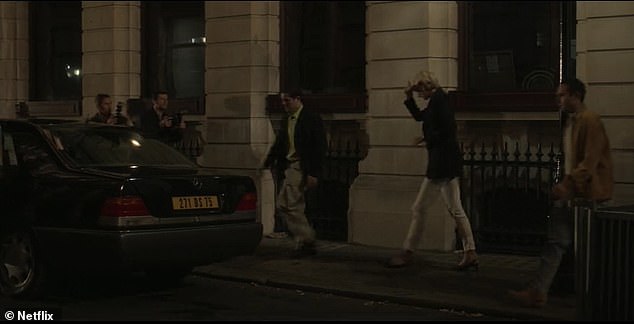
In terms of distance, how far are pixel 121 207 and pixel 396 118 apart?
15.7ft

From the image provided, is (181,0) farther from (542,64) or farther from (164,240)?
(164,240)

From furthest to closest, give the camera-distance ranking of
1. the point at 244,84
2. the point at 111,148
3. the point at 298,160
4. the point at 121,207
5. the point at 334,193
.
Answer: the point at 244,84, the point at 334,193, the point at 298,160, the point at 111,148, the point at 121,207

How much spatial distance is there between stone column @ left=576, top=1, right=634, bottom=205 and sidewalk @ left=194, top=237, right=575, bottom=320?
146cm

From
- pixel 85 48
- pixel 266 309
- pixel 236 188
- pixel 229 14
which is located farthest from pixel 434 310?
pixel 85 48

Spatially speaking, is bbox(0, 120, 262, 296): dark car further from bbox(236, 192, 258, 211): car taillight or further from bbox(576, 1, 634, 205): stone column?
bbox(576, 1, 634, 205): stone column

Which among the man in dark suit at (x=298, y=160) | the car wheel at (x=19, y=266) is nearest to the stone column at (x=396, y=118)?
Answer: the man in dark suit at (x=298, y=160)

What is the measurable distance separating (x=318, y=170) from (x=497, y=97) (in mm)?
2375

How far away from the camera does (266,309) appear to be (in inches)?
286

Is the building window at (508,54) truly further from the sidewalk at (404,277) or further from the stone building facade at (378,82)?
the sidewalk at (404,277)

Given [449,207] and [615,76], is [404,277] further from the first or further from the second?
[615,76]

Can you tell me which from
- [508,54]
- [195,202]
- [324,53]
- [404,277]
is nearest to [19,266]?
[195,202]

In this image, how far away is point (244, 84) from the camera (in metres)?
12.5

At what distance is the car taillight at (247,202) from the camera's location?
8.03 meters

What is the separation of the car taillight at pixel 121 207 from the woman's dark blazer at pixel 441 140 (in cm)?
318
